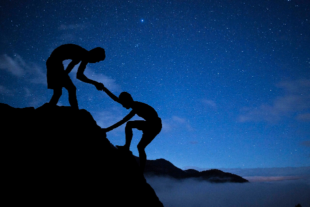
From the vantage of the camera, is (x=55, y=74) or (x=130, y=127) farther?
(x=130, y=127)

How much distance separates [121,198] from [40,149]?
207 cm

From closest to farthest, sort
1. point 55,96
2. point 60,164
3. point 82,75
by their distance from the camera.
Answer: point 60,164
point 55,96
point 82,75

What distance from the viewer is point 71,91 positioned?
15.7ft

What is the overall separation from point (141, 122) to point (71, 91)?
89.0 inches

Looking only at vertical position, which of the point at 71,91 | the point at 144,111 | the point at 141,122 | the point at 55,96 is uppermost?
the point at 71,91

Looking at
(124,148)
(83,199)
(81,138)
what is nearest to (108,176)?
(83,199)

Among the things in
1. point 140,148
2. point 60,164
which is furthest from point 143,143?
point 60,164

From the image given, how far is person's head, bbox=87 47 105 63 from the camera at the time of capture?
4840 millimetres

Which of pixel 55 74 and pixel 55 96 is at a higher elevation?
pixel 55 74

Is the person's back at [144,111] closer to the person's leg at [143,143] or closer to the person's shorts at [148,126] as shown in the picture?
the person's shorts at [148,126]

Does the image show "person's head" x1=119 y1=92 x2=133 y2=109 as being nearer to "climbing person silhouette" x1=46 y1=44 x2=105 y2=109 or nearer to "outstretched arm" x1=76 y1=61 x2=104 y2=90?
"outstretched arm" x1=76 y1=61 x2=104 y2=90

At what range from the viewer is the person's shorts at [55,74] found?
4.57m

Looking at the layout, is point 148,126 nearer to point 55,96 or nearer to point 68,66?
point 55,96

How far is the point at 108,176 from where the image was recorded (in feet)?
13.1
